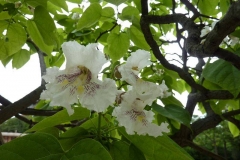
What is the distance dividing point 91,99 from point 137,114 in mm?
89

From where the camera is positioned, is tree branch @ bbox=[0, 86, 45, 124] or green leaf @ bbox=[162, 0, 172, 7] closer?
tree branch @ bbox=[0, 86, 45, 124]

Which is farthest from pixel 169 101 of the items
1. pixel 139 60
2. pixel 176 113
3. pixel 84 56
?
pixel 84 56

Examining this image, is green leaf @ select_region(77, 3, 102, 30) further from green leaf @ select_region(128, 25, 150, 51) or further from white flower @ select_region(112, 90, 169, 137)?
white flower @ select_region(112, 90, 169, 137)

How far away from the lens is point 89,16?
62 centimetres

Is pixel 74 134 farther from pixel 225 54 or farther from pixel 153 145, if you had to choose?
pixel 225 54

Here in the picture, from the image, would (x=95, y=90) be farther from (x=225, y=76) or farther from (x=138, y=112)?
(x=225, y=76)

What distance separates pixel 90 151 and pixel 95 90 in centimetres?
11

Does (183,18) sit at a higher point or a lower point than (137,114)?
higher

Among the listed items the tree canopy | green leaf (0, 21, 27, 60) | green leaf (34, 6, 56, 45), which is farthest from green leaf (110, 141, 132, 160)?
green leaf (0, 21, 27, 60)

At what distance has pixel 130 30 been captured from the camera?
704 millimetres

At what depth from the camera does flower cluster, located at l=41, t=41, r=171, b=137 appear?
1.42 ft

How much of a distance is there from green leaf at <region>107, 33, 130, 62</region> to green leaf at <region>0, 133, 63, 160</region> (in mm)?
365

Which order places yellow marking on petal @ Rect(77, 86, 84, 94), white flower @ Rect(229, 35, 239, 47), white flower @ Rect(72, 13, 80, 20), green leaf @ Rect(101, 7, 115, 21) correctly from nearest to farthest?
yellow marking on petal @ Rect(77, 86, 84, 94)
green leaf @ Rect(101, 7, 115, 21)
white flower @ Rect(229, 35, 239, 47)
white flower @ Rect(72, 13, 80, 20)

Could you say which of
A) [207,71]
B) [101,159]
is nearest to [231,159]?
[207,71]
